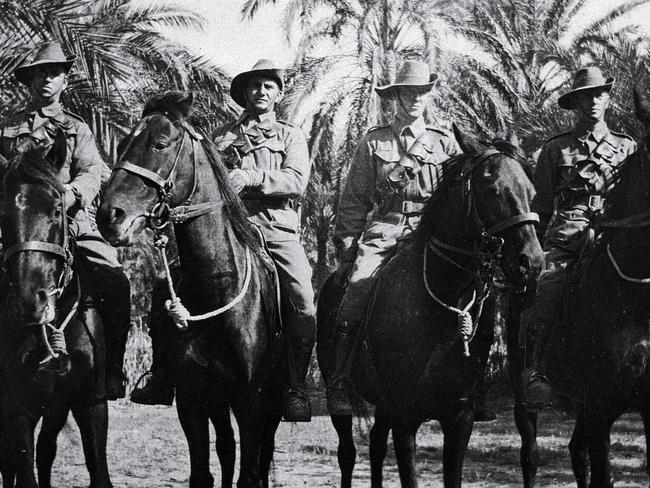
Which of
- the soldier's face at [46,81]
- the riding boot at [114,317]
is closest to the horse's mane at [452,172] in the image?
the riding boot at [114,317]

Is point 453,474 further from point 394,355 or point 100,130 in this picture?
point 100,130

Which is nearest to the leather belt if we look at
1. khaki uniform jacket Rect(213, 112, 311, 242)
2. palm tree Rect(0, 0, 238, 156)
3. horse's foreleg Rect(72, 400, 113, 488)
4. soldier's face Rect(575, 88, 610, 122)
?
khaki uniform jacket Rect(213, 112, 311, 242)

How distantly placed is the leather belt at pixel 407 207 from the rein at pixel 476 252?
2.42ft

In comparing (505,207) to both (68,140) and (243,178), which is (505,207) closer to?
(243,178)

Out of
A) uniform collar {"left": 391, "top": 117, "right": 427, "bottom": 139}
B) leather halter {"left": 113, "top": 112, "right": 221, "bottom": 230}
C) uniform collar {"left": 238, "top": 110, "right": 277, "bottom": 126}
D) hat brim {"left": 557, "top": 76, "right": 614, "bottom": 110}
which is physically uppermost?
hat brim {"left": 557, "top": 76, "right": 614, "bottom": 110}

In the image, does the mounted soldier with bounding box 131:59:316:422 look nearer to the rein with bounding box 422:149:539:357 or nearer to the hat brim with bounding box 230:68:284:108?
the hat brim with bounding box 230:68:284:108

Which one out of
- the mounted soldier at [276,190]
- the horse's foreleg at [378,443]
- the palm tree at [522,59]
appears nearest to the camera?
the mounted soldier at [276,190]

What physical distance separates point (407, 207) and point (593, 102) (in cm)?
194

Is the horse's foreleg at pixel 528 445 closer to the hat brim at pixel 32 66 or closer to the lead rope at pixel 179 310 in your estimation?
the lead rope at pixel 179 310

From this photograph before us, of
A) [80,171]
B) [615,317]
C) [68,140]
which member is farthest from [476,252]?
[68,140]

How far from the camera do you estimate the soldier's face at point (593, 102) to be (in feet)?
Result: 25.5

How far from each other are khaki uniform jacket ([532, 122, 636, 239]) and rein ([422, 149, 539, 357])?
1.77 m

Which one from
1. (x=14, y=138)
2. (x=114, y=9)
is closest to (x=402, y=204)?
(x=14, y=138)

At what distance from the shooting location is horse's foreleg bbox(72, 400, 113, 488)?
6621 millimetres
